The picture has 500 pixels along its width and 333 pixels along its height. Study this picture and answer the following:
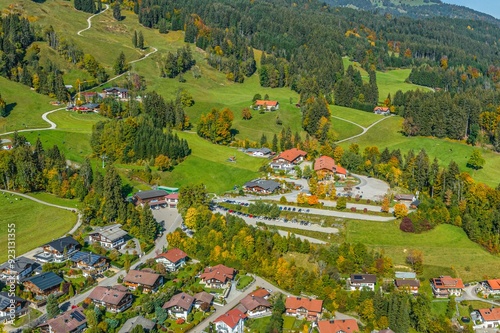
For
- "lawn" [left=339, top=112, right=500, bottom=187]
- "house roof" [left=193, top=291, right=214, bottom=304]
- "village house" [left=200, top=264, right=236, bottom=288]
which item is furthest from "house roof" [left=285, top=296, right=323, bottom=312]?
"lawn" [left=339, top=112, right=500, bottom=187]

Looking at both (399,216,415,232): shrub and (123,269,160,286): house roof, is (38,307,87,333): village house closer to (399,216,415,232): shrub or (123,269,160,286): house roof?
(123,269,160,286): house roof

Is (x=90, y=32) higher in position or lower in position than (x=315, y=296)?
higher

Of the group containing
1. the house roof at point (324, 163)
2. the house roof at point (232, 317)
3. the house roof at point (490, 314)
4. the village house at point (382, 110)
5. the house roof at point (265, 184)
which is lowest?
the house roof at point (232, 317)

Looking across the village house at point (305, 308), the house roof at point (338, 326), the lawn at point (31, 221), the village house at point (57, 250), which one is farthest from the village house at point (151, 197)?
the house roof at point (338, 326)

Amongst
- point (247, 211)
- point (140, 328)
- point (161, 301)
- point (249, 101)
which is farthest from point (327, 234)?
point (249, 101)

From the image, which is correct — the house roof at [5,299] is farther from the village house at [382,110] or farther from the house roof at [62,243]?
the village house at [382,110]

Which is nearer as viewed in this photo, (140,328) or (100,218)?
(140,328)

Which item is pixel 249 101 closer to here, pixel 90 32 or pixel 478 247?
pixel 90 32
